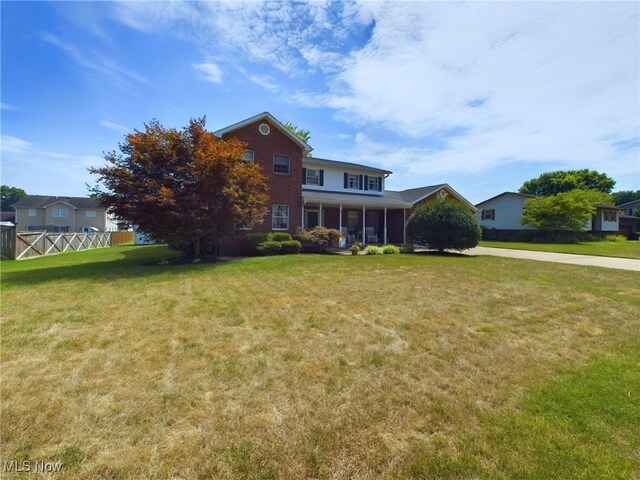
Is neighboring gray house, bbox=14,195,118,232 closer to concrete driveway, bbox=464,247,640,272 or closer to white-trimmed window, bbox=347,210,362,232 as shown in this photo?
white-trimmed window, bbox=347,210,362,232

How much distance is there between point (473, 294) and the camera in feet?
23.5

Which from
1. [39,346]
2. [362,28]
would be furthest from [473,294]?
[362,28]

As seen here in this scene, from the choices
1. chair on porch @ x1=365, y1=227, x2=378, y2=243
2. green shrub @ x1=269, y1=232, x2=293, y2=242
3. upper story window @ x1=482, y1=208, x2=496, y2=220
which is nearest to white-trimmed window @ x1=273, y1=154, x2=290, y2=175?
green shrub @ x1=269, y1=232, x2=293, y2=242

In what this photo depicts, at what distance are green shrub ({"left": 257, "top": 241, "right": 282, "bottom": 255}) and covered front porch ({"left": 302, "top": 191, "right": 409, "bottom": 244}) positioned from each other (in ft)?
13.5

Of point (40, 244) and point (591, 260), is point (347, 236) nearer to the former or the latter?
point (591, 260)

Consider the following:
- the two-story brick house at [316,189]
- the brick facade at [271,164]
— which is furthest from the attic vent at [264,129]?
the brick facade at [271,164]

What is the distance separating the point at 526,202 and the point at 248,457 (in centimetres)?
3714

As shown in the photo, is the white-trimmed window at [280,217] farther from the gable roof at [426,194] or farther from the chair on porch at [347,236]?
the gable roof at [426,194]

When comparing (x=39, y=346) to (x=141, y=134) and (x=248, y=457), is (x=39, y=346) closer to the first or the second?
(x=248, y=457)

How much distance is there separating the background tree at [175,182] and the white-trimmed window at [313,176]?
828 centimetres

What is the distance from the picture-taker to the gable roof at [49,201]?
46.7 m

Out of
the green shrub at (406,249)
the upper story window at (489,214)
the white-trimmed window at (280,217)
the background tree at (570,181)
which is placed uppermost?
the background tree at (570,181)

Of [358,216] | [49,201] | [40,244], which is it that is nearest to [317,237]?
[358,216]

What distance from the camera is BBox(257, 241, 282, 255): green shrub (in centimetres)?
1450
